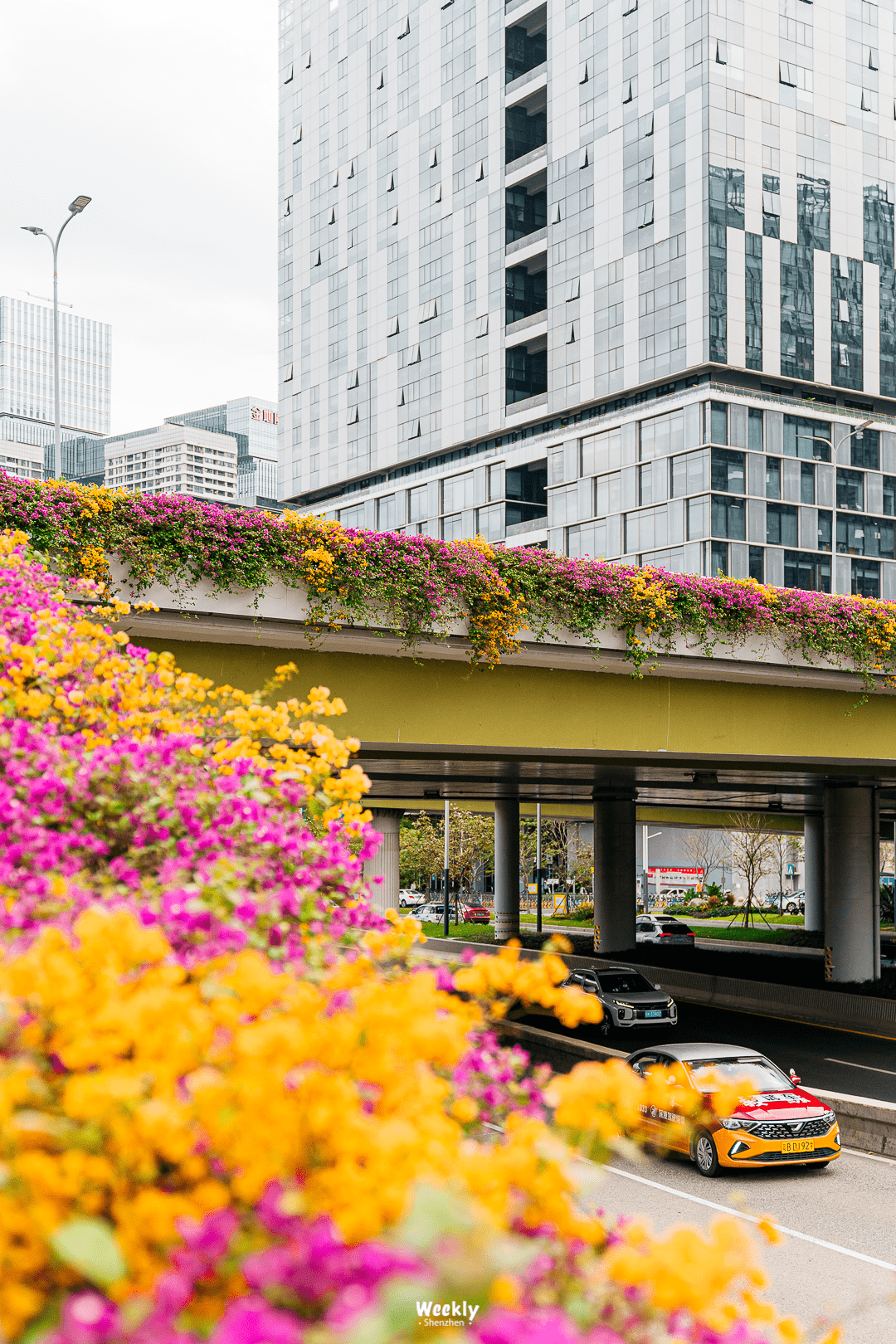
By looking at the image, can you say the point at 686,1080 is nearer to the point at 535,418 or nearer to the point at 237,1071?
the point at 237,1071

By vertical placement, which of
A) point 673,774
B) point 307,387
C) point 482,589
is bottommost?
point 673,774

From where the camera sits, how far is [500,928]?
53.7m

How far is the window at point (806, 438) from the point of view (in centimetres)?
7638

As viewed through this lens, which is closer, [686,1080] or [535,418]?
[686,1080]

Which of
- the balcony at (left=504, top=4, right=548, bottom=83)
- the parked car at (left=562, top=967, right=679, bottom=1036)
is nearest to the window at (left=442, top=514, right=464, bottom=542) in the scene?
the balcony at (left=504, top=4, right=548, bottom=83)

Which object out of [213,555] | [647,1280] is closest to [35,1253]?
[647,1280]

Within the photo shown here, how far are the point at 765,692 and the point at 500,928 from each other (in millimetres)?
35085

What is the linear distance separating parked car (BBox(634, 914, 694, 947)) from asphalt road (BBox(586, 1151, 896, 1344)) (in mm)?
31761

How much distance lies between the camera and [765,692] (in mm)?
20594

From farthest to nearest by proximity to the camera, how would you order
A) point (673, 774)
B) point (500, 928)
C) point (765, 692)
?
point (500, 928) → point (673, 774) → point (765, 692)

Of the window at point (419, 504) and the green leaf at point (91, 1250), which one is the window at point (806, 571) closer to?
the window at point (419, 504)

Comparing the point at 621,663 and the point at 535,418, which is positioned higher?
the point at 535,418

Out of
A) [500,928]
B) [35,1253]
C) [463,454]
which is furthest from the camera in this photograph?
[463,454]

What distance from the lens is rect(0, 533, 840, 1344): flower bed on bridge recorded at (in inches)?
96.4
